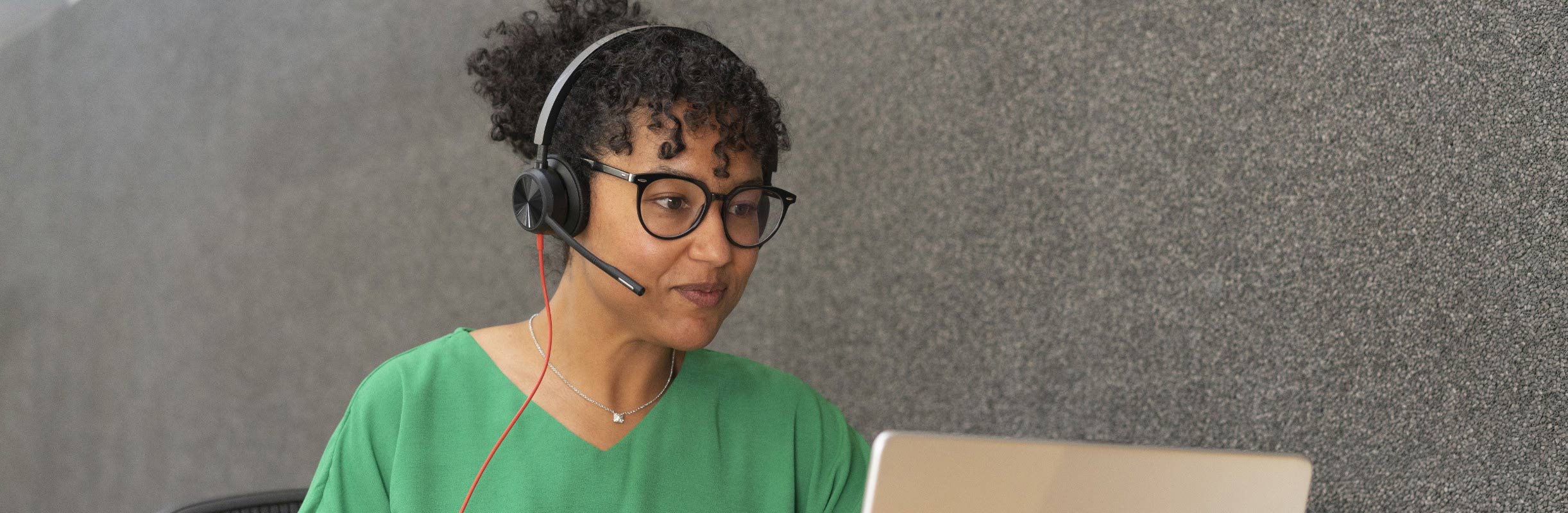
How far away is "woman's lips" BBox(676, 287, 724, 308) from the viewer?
94cm

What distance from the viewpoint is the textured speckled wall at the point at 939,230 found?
103 centimetres

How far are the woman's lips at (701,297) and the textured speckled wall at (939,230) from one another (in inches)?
21.8

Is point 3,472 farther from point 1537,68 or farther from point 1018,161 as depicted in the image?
point 1537,68

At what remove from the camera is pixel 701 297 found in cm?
94

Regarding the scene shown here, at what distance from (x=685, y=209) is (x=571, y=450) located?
0.82 feet

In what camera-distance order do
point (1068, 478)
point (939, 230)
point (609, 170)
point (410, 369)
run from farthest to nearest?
1. point (939, 230)
2. point (410, 369)
3. point (609, 170)
4. point (1068, 478)

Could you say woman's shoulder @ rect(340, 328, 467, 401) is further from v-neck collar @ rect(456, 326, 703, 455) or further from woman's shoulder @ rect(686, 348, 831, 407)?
woman's shoulder @ rect(686, 348, 831, 407)

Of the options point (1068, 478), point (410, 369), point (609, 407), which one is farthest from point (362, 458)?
point (1068, 478)

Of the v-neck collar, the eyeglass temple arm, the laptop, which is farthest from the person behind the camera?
the v-neck collar

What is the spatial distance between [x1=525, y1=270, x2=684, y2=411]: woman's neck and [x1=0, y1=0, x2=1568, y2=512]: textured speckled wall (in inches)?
21.4

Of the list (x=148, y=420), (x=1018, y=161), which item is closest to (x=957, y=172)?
(x=1018, y=161)

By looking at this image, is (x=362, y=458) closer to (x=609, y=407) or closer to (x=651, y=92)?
(x=609, y=407)

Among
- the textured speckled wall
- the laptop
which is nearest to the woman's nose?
the laptop

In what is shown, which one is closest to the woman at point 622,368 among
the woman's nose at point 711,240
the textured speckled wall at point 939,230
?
the woman's nose at point 711,240
